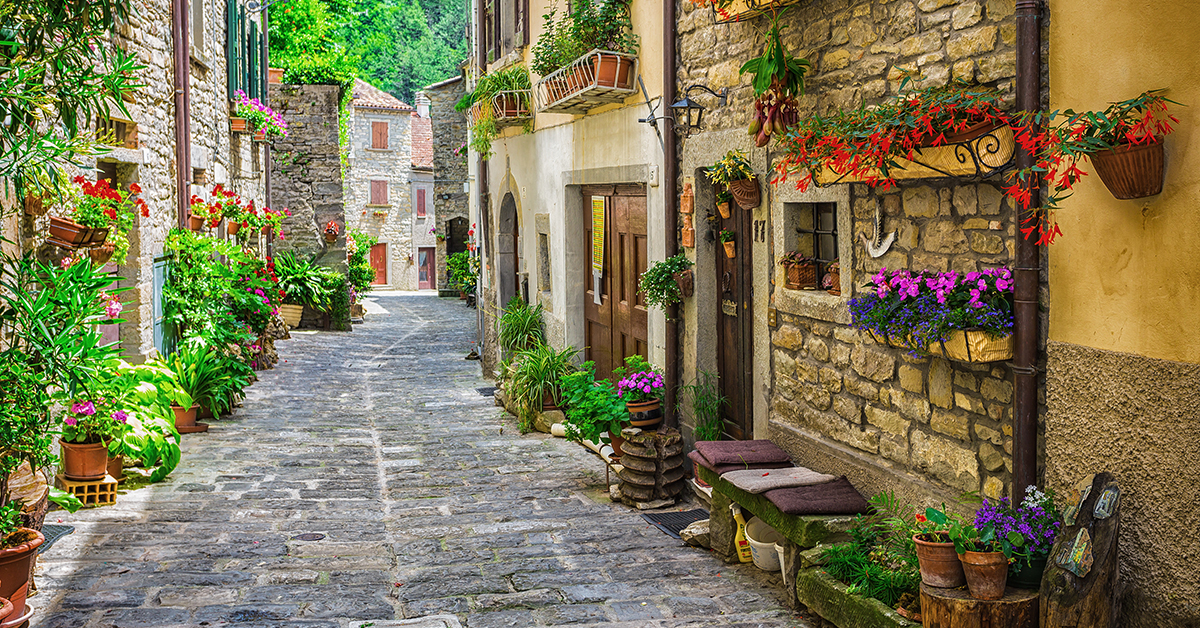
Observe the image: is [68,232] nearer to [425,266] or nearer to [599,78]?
[599,78]

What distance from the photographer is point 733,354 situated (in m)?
6.51

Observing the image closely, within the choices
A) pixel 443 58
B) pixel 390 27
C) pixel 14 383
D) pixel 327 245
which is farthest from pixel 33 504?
pixel 443 58

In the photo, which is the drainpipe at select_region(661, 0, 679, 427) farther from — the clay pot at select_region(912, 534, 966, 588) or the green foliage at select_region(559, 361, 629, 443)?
the clay pot at select_region(912, 534, 966, 588)

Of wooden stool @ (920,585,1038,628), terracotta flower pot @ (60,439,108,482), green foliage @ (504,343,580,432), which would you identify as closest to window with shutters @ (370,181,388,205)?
green foliage @ (504,343,580,432)

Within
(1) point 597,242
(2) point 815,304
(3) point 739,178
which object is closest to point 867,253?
(2) point 815,304

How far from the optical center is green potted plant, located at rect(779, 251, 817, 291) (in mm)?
5309

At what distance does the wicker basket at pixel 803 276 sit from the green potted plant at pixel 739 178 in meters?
0.59

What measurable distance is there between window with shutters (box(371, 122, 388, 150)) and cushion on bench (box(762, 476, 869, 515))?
104ft

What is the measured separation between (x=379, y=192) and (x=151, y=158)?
27.7 m

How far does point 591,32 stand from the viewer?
26.0 feet

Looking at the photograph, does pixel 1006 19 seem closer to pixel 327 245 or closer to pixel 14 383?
pixel 14 383

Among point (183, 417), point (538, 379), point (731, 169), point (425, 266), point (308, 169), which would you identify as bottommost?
point (183, 417)

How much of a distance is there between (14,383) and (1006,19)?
4.56m

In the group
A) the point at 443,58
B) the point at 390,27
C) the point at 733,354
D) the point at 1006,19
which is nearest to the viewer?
the point at 1006,19
